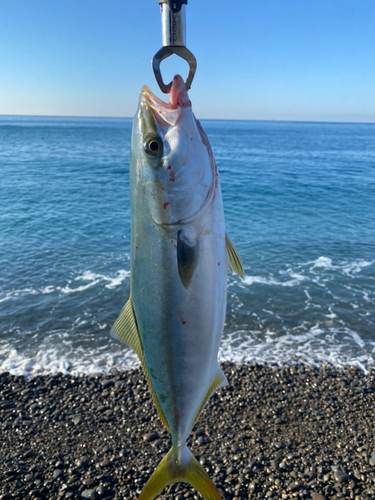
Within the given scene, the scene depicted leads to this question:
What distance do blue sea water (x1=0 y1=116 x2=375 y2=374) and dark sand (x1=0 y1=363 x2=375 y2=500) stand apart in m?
0.85

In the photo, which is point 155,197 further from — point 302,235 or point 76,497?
point 302,235

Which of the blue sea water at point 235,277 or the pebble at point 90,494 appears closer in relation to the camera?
the pebble at point 90,494

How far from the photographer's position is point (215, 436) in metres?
7.28

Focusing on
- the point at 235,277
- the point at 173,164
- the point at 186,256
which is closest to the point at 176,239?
the point at 186,256

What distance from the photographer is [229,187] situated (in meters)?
33.7

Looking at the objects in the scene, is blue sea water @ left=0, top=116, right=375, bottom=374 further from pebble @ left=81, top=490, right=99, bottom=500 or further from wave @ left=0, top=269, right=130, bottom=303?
pebble @ left=81, top=490, right=99, bottom=500

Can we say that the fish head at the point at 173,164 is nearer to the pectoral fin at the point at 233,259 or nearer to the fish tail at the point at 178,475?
the pectoral fin at the point at 233,259

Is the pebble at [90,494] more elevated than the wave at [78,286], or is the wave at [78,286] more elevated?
the pebble at [90,494]

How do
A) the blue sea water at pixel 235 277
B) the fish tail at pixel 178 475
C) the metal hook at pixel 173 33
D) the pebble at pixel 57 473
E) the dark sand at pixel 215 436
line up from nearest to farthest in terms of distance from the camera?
the metal hook at pixel 173 33 → the fish tail at pixel 178 475 → the dark sand at pixel 215 436 → the pebble at pixel 57 473 → the blue sea water at pixel 235 277

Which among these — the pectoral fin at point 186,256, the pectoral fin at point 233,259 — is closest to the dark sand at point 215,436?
the pectoral fin at point 233,259

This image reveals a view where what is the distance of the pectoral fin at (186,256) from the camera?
2.40 meters

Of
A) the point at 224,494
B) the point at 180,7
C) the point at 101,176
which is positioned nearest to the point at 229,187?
the point at 101,176

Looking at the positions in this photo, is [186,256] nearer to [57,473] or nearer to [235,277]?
[57,473]

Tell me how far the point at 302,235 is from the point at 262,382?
13.2 m
